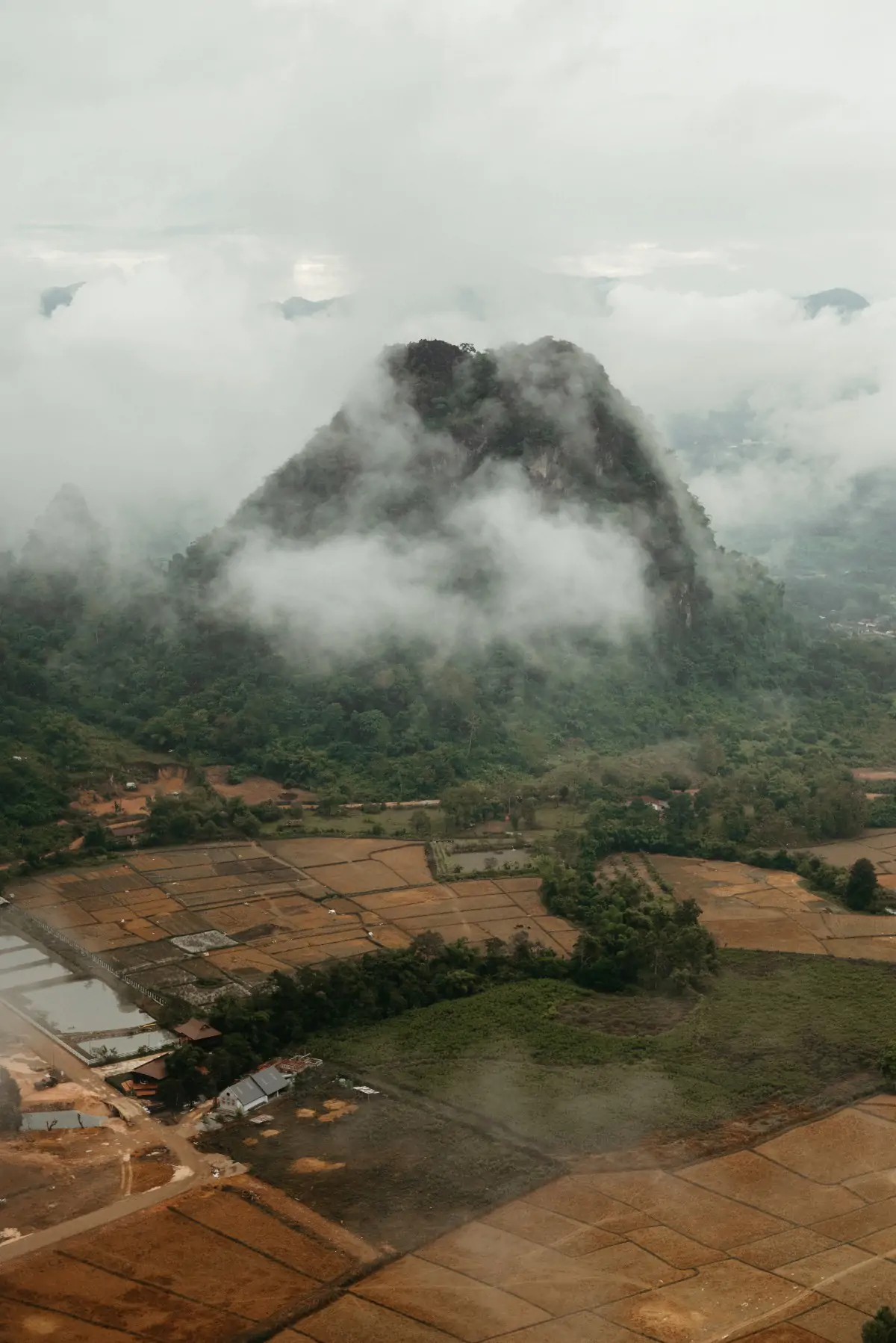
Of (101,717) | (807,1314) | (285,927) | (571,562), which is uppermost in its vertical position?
(571,562)

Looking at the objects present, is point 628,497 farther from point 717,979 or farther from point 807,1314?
point 807,1314

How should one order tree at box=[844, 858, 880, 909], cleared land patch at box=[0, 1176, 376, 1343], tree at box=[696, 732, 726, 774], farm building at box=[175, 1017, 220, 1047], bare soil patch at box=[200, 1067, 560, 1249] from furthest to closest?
tree at box=[696, 732, 726, 774], tree at box=[844, 858, 880, 909], farm building at box=[175, 1017, 220, 1047], bare soil patch at box=[200, 1067, 560, 1249], cleared land patch at box=[0, 1176, 376, 1343]

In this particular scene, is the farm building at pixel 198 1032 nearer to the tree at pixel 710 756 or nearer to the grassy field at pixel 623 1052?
the grassy field at pixel 623 1052

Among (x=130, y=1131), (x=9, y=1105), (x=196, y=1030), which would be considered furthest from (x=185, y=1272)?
(x=196, y=1030)

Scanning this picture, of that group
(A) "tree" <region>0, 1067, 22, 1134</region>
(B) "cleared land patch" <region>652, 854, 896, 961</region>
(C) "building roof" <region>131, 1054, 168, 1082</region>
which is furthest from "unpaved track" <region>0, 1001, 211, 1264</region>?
(B) "cleared land patch" <region>652, 854, 896, 961</region>

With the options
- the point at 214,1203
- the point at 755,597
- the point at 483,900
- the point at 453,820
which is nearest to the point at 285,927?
the point at 483,900

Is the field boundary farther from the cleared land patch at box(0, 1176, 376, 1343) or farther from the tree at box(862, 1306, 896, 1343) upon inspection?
the tree at box(862, 1306, 896, 1343)

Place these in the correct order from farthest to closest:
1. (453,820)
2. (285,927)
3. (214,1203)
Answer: (453,820)
(285,927)
(214,1203)
